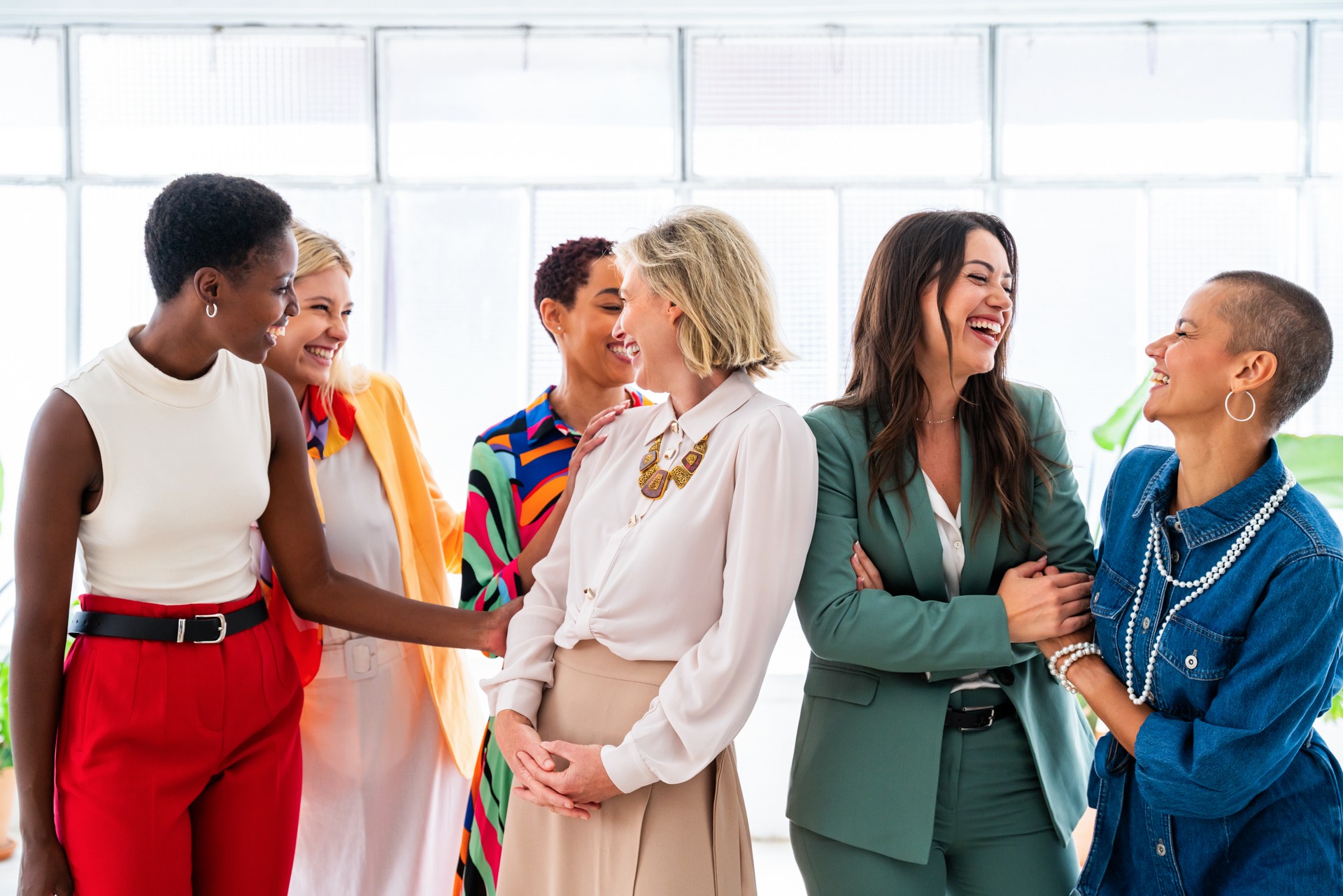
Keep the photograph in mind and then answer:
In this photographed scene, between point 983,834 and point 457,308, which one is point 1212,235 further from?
point 983,834

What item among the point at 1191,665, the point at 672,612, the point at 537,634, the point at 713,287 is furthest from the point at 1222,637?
the point at 537,634

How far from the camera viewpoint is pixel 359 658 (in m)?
2.21

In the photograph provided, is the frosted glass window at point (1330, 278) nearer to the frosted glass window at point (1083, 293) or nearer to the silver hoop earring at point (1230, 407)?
the frosted glass window at point (1083, 293)

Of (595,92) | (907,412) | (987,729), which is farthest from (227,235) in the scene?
(595,92)

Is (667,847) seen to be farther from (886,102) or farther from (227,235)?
(886,102)

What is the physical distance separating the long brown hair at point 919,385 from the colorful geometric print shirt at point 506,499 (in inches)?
25.1

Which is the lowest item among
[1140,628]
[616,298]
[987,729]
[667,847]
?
[667,847]

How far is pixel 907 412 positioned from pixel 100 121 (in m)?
3.87

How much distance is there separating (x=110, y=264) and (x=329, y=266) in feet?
7.98

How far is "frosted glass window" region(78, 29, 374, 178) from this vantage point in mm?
4004

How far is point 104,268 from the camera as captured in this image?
4.11 metres

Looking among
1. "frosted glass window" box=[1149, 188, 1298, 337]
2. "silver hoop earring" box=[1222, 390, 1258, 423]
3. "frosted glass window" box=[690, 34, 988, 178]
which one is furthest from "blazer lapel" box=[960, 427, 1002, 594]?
"frosted glass window" box=[1149, 188, 1298, 337]

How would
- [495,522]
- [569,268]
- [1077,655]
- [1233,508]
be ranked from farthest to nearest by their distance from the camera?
1. [569,268]
2. [495,522]
3. [1077,655]
4. [1233,508]

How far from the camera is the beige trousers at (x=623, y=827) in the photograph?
1.46m
